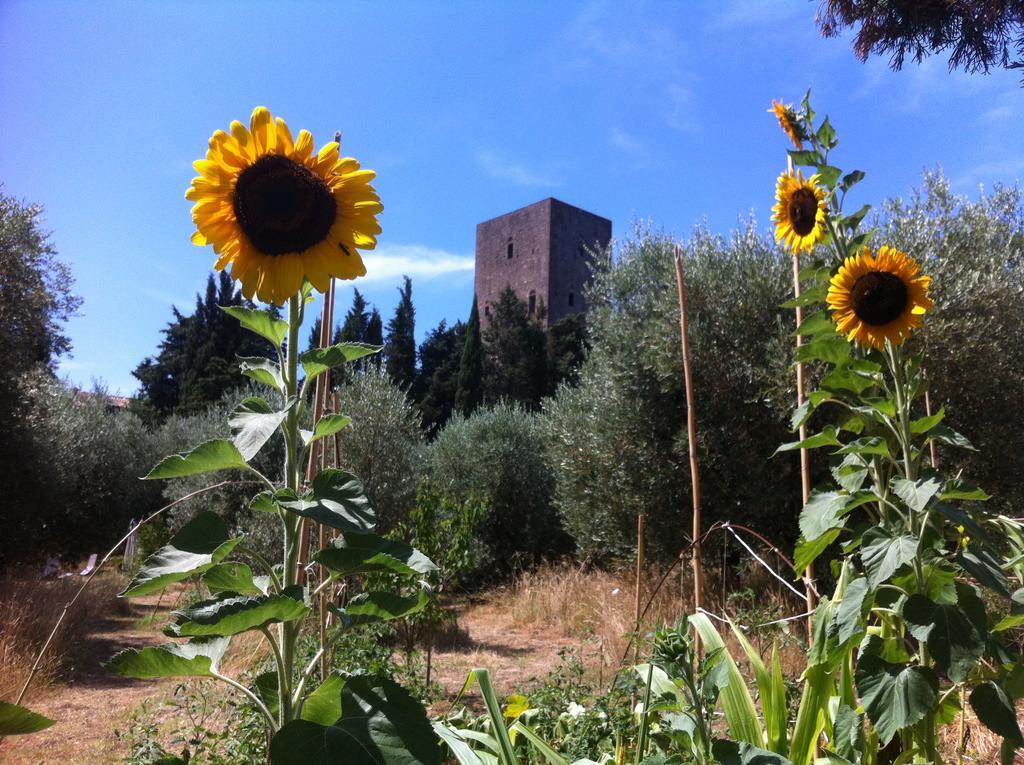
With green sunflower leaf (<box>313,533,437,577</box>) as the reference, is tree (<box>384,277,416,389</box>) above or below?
above

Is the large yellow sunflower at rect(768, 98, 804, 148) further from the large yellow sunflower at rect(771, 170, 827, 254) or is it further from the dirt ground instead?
the dirt ground

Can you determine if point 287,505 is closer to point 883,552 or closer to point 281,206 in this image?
point 281,206

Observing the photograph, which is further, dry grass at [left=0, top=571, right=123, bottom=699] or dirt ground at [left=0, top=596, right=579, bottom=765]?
dry grass at [left=0, top=571, right=123, bottom=699]

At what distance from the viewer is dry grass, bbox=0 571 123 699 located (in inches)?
192

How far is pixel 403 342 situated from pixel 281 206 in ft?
92.1

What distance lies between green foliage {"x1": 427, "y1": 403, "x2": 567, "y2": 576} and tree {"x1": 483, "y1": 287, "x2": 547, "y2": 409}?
42.3 feet

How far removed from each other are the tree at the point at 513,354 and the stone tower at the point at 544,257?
191cm

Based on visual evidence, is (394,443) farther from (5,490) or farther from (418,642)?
(5,490)

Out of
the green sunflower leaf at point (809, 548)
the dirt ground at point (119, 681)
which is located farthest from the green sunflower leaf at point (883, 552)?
the dirt ground at point (119, 681)

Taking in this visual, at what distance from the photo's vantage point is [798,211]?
2375mm

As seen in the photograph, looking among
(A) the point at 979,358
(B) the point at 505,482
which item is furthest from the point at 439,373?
(A) the point at 979,358

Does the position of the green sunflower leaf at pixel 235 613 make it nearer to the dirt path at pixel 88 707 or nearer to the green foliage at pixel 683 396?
the dirt path at pixel 88 707

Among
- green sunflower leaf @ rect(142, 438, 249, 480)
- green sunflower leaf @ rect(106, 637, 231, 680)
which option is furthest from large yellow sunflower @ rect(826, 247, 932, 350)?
green sunflower leaf @ rect(106, 637, 231, 680)

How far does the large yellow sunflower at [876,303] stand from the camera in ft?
6.17
